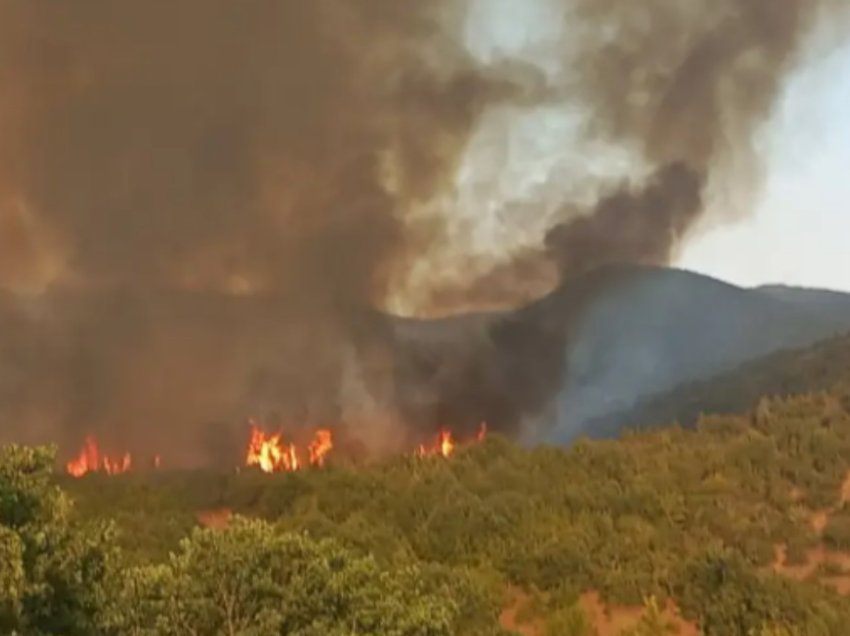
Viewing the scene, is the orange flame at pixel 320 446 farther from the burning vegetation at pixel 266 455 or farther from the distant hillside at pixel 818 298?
the distant hillside at pixel 818 298

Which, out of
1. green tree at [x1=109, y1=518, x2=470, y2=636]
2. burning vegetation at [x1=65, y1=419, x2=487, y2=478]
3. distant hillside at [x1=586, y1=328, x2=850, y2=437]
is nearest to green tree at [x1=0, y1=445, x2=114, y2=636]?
green tree at [x1=109, y1=518, x2=470, y2=636]

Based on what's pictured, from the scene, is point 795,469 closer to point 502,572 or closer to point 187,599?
point 502,572

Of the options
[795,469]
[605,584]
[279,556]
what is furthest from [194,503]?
[279,556]

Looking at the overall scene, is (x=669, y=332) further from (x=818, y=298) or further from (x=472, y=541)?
(x=472, y=541)

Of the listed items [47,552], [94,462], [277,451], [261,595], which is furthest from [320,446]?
[47,552]

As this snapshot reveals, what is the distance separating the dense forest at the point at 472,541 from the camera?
57.7 feet

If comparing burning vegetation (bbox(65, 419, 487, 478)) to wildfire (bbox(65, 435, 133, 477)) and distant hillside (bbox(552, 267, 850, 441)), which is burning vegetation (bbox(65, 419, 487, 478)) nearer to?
wildfire (bbox(65, 435, 133, 477))

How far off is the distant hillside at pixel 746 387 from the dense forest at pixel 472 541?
1607 centimetres

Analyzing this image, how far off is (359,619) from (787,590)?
1196 inches

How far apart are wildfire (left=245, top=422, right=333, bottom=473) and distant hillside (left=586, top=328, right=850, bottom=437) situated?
37.2 meters

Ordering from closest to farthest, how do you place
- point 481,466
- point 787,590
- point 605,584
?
point 787,590 → point 605,584 → point 481,466

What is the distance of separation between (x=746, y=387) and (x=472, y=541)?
64.5m

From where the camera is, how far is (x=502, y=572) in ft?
167

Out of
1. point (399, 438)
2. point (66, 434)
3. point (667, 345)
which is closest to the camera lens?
point (66, 434)
